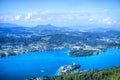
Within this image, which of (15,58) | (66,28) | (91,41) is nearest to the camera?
(15,58)

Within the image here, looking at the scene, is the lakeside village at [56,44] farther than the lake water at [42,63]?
Yes

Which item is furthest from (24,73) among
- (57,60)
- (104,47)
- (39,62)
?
(104,47)

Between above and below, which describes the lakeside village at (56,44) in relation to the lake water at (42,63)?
above

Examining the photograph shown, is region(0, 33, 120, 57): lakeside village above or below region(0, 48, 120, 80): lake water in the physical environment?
above

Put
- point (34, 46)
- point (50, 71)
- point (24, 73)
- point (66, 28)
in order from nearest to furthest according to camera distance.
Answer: point (24, 73)
point (50, 71)
point (34, 46)
point (66, 28)

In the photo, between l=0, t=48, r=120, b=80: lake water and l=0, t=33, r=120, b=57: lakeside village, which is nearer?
l=0, t=48, r=120, b=80: lake water

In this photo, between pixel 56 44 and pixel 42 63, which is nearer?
pixel 42 63

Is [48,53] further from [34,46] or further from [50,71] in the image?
[50,71]

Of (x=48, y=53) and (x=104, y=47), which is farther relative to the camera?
(x=104, y=47)
